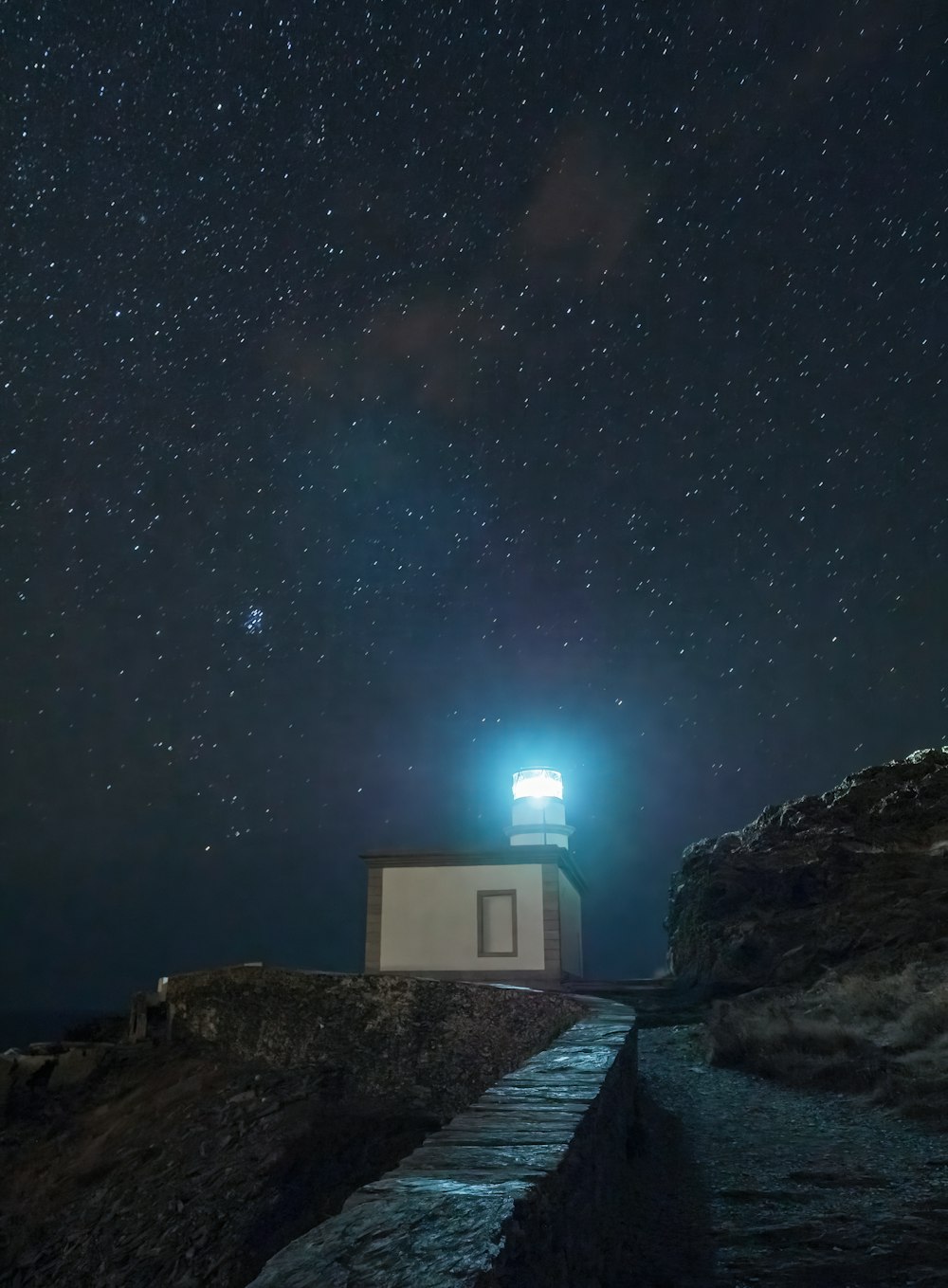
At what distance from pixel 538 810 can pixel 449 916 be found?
5059mm

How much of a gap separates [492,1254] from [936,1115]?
5.96 metres

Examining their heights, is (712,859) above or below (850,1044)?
above

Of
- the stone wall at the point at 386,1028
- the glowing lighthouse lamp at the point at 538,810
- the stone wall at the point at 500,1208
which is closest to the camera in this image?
the stone wall at the point at 500,1208

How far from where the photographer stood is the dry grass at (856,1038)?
736 centimetres

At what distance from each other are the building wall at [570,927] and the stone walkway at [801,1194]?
11.6 m

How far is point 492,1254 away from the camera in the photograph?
2150mm

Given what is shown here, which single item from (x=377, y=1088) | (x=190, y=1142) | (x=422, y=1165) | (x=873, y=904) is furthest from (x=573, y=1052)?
(x=873, y=904)

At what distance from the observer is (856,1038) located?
29.3ft

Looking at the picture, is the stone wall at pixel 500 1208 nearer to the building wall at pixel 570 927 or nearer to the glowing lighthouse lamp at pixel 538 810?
the building wall at pixel 570 927

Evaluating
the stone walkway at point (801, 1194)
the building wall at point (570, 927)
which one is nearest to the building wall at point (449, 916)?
the building wall at point (570, 927)

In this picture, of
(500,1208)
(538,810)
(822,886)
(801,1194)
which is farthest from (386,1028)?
(538,810)

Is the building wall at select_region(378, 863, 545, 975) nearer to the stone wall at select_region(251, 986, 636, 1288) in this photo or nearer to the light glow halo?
the light glow halo

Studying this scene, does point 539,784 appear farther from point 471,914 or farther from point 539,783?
point 471,914

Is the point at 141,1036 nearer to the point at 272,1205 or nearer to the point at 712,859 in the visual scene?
the point at 272,1205
